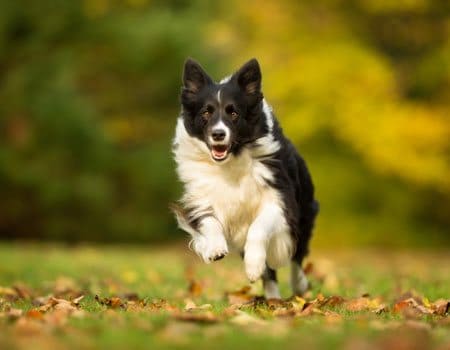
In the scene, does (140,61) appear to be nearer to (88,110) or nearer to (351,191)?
(88,110)

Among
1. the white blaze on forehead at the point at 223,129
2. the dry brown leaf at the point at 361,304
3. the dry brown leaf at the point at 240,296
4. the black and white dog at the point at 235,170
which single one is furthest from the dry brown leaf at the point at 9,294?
the dry brown leaf at the point at 361,304

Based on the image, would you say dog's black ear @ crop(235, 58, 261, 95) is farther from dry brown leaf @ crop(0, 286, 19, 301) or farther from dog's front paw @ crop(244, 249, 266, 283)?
dry brown leaf @ crop(0, 286, 19, 301)

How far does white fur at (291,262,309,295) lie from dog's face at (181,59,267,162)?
147cm

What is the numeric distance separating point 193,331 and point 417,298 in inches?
116

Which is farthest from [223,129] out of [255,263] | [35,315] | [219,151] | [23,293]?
[23,293]

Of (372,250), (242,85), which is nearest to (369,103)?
(372,250)

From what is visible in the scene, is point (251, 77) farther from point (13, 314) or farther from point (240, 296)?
point (13, 314)

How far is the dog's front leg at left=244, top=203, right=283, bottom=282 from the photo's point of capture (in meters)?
6.22

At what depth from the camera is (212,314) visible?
4.83 m

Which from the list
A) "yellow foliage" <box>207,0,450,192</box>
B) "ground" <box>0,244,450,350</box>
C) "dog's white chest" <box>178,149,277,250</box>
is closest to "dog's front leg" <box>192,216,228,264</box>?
"dog's white chest" <box>178,149,277,250</box>

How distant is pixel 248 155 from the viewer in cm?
654

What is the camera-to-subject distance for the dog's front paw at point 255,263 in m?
6.21

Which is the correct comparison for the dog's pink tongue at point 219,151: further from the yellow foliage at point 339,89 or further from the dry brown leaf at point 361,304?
the yellow foliage at point 339,89

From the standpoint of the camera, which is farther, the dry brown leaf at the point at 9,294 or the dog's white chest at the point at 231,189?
the dry brown leaf at the point at 9,294
